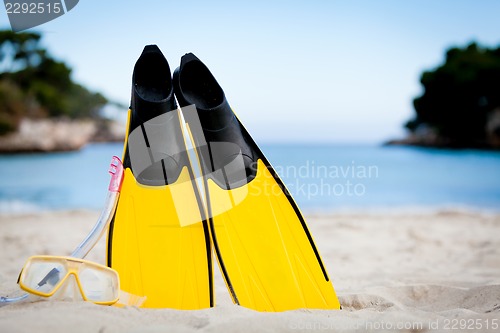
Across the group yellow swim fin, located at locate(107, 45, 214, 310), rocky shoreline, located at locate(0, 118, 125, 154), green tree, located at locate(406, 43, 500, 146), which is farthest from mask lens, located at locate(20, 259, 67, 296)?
green tree, located at locate(406, 43, 500, 146)

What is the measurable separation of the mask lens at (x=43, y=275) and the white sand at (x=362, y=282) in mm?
54

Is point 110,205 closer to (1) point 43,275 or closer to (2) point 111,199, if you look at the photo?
(2) point 111,199

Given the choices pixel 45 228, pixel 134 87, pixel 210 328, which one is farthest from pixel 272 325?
pixel 45 228

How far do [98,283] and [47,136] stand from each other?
101ft

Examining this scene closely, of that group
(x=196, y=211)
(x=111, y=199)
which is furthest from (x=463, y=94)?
(x=111, y=199)

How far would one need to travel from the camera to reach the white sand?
4.50ft

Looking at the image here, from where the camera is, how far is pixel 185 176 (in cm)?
193

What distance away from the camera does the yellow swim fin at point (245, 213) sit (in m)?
1.83

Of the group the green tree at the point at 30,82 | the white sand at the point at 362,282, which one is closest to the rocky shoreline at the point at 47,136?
the green tree at the point at 30,82

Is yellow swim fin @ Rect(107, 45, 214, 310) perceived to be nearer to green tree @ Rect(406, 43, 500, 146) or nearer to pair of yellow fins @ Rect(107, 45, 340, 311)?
pair of yellow fins @ Rect(107, 45, 340, 311)

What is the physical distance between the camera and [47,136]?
29.2m

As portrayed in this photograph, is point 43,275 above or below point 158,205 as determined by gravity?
below

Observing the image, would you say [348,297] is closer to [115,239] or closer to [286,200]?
[286,200]

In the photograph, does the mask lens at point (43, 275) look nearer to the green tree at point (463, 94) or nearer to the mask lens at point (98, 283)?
the mask lens at point (98, 283)
